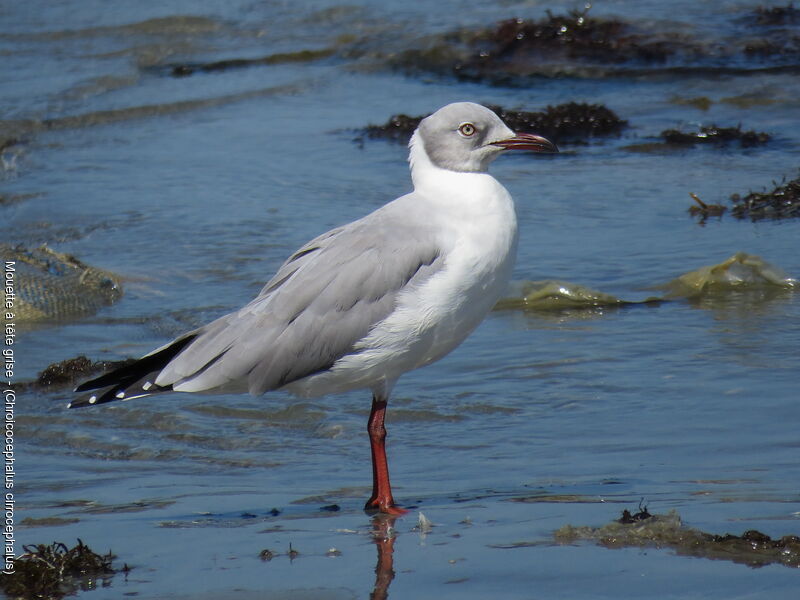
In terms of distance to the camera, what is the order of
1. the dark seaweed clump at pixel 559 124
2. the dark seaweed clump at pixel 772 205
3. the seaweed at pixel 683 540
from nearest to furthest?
the seaweed at pixel 683 540 → the dark seaweed clump at pixel 772 205 → the dark seaweed clump at pixel 559 124

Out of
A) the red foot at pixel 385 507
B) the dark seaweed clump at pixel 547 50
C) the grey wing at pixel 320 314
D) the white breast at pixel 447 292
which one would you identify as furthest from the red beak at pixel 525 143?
the dark seaweed clump at pixel 547 50

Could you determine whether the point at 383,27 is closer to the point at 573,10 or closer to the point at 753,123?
the point at 573,10

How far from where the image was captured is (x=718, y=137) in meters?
11.9

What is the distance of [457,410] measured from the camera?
20.3 feet

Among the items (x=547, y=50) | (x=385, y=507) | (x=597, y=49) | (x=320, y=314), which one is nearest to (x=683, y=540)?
(x=385, y=507)

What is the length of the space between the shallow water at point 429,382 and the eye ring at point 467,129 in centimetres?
126

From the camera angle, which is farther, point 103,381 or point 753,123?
point 753,123

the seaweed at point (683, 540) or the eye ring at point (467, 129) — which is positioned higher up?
the eye ring at point (467, 129)

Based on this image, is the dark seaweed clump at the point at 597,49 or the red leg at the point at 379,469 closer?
the red leg at the point at 379,469

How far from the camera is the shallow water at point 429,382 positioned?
4297 millimetres

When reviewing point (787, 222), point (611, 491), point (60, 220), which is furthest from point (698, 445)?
point (60, 220)

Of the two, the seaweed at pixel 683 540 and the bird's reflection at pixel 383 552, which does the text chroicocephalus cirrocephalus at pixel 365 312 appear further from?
the seaweed at pixel 683 540

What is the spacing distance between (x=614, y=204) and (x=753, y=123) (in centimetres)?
355

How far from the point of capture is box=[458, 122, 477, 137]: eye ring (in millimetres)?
5613
